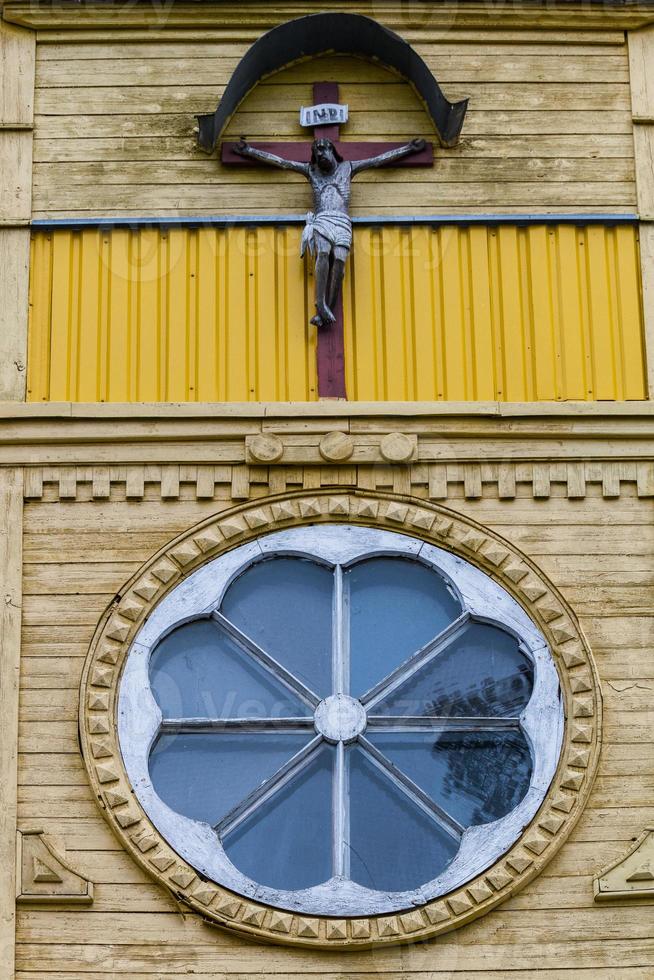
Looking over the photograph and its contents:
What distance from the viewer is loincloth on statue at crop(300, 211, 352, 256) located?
594 inches

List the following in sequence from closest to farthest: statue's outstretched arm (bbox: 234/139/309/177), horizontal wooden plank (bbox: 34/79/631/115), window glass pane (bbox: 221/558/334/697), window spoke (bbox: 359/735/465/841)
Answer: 1. window spoke (bbox: 359/735/465/841)
2. window glass pane (bbox: 221/558/334/697)
3. statue's outstretched arm (bbox: 234/139/309/177)
4. horizontal wooden plank (bbox: 34/79/631/115)

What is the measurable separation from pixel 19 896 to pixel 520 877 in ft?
9.82

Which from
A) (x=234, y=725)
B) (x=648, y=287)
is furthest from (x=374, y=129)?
(x=234, y=725)

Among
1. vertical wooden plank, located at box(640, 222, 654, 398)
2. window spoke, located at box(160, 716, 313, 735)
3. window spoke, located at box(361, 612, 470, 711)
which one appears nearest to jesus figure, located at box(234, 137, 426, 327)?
vertical wooden plank, located at box(640, 222, 654, 398)

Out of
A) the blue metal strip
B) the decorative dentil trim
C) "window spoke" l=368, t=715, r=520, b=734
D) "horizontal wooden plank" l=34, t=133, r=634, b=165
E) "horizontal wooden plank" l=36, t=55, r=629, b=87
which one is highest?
"horizontal wooden plank" l=36, t=55, r=629, b=87

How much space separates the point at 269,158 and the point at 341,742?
4.20 meters

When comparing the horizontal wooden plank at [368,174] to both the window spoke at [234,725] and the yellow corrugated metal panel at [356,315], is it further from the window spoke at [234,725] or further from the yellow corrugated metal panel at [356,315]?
the window spoke at [234,725]

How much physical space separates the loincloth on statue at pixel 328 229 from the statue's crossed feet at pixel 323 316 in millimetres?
408

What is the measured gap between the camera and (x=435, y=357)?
49.4ft

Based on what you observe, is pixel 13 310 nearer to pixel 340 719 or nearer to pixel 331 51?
pixel 331 51

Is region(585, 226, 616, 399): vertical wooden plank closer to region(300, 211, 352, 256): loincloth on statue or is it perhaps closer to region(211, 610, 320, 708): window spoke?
region(300, 211, 352, 256): loincloth on statue

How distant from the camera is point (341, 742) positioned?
13.9 meters

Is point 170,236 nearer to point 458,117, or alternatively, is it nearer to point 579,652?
point 458,117

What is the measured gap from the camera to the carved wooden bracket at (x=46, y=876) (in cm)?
1344
